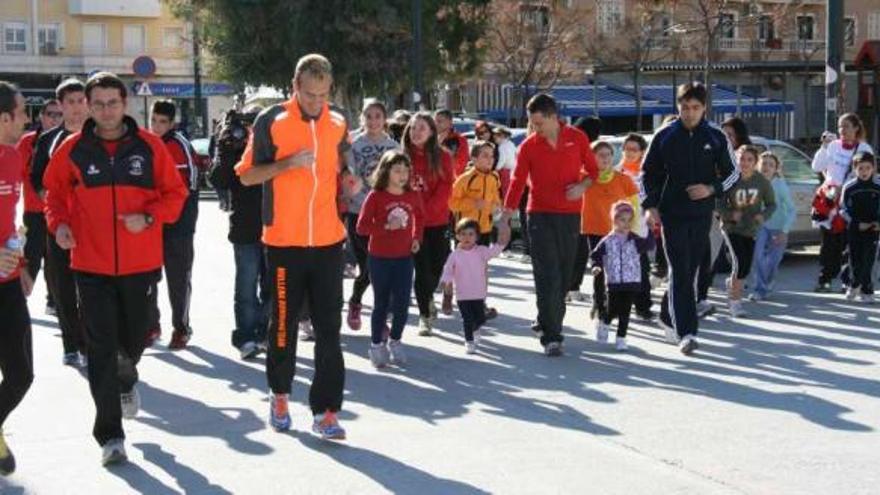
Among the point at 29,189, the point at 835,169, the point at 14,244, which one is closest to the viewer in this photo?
the point at 14,244

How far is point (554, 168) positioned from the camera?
9539 mm

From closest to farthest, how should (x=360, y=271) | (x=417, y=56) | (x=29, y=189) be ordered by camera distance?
(x=29, y=189)
(x=360, y=271)
(x=417, y=56)

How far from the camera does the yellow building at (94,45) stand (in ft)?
191

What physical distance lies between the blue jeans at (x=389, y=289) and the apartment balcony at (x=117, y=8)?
176 feet

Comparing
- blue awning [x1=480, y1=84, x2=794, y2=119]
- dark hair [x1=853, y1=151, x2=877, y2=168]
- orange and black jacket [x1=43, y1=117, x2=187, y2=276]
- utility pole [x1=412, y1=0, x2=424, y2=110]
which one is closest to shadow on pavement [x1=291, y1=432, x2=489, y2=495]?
orange and black jacket [x1=43, y1=117, x2=187, y2=276]

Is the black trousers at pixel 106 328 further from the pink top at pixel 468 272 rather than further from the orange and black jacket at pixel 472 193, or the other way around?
the orange and black jacket at pixel 472 193

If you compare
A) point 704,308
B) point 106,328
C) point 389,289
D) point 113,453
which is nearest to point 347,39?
point 704,308

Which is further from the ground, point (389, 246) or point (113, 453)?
point (389, 246)

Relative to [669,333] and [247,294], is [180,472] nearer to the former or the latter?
[247,294]

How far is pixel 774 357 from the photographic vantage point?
9586 millimetres

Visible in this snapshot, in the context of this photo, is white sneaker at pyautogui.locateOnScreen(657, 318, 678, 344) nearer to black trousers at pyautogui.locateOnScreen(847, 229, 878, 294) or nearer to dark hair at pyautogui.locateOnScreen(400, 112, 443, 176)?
dark hair at pyautogui.locateOnScreen(400, 112, 443, 176)

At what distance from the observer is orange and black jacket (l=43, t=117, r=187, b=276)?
6.46 metres

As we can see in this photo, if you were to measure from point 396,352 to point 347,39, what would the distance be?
21.7m

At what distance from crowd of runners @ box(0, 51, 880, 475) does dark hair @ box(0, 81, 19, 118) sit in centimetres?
1
